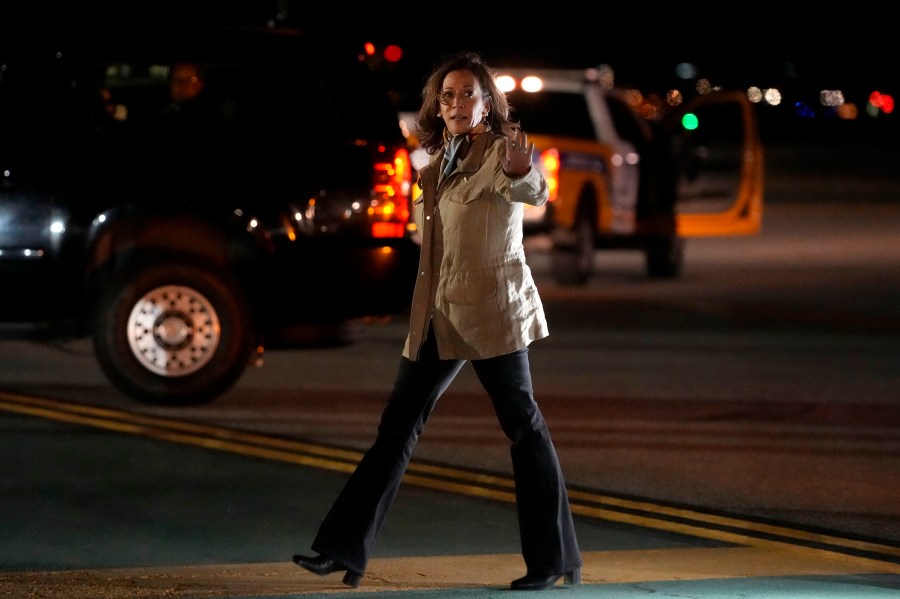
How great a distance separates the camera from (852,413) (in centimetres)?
1011

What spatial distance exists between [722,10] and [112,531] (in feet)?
302

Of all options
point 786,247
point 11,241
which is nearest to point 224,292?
point 11,241

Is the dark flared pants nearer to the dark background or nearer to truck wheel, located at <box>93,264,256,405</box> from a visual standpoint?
truck wheel, located at <box>93,264,256,405</box>

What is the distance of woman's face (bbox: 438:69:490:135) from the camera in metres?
5.75

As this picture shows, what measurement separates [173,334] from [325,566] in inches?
169

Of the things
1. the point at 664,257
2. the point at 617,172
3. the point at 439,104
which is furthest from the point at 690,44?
the point at 439,104

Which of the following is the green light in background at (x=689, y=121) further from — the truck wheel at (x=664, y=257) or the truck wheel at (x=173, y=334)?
the truck wheel at (x=173, y=334)

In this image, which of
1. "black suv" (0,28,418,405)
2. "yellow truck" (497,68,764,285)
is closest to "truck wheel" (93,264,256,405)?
"black suv" (0,28,418,405)

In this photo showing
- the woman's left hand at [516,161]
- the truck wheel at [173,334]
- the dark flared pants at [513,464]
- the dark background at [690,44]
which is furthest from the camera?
the dark background at [690,44]

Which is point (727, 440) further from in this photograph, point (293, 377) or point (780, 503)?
point (293, 377)

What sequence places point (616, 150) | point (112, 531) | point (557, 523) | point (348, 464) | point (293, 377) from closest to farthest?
point (557, 523), point (112, 531), point (348, 464), point (293, 377), point (616, 150)

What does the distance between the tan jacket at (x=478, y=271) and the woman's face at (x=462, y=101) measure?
2.8 inches

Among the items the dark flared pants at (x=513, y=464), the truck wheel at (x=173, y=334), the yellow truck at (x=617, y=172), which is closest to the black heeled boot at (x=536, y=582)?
the dark flared pants at (x=513, y=464)

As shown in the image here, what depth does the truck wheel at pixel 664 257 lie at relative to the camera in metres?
17.2
